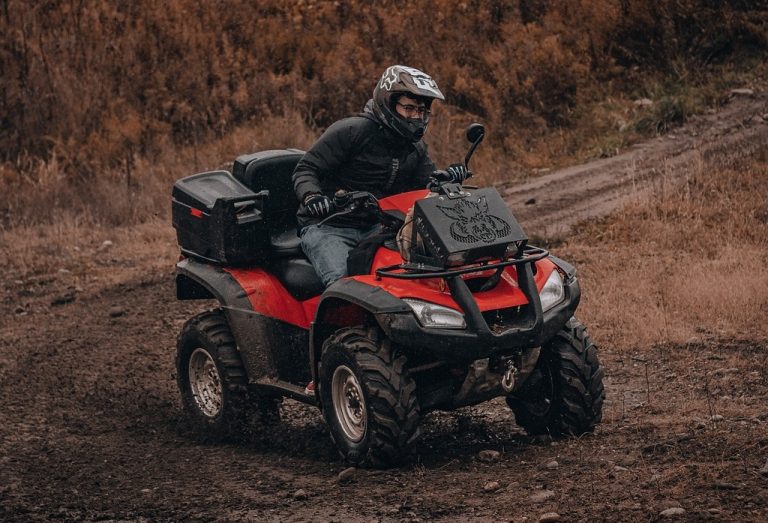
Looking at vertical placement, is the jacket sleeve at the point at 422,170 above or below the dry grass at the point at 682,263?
above

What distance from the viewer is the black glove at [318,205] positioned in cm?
686

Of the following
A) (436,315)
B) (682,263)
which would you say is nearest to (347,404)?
(436,315)

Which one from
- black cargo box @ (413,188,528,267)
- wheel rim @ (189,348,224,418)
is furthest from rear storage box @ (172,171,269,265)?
black cargo box @ (413,188,528,267)

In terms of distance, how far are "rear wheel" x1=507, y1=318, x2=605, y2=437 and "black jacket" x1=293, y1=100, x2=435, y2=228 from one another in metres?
1.35

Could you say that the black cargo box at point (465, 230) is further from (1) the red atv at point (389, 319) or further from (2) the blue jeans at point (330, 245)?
(2) the blue jeans at point (330, 245)

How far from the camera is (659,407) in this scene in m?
7.55

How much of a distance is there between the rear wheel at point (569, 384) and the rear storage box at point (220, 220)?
6.30 ft

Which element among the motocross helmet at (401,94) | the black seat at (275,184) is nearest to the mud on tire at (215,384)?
the black seat at (275,184)

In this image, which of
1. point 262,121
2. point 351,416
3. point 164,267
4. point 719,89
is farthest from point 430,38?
point 351,416

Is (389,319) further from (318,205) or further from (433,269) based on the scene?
(318,205)

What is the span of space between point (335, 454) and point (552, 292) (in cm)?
161

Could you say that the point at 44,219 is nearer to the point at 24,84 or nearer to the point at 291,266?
the point at 24,84

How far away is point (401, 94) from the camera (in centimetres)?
713

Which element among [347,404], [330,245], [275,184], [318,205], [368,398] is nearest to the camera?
[368,398]
